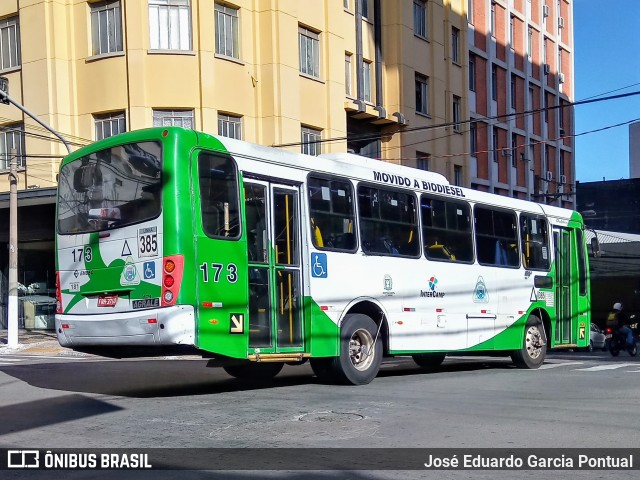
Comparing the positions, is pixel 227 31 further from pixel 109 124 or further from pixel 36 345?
pixel 36 345

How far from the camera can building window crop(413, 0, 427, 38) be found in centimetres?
3456

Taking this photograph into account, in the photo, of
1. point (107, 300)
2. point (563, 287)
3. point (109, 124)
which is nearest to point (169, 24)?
point (109, 124)

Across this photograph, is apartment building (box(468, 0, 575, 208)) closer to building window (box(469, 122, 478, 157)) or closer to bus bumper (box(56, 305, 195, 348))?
building window (box(469, 122, 478, 157))

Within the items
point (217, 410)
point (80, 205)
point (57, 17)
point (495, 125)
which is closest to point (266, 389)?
point (217, 410)

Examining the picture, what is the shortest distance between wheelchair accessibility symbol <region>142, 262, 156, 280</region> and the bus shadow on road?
195cm

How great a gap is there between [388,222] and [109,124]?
14.0 metres

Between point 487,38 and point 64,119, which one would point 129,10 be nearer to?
point 64,119

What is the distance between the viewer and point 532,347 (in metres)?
17.2

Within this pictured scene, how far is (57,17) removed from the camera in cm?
2548

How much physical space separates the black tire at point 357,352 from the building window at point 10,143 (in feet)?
54.9

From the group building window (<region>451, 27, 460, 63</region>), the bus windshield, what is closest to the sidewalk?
the bus windshield

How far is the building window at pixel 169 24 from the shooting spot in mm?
24984

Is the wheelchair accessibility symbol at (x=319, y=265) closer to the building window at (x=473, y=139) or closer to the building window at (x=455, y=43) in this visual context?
the building window at (x=455, y=43)

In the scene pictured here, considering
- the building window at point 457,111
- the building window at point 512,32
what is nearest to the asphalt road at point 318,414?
the building window at point 457,111
